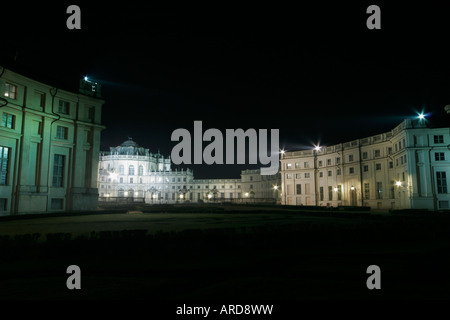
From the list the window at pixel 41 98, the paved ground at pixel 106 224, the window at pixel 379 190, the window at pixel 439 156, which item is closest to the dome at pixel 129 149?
the window at pixel 379 190

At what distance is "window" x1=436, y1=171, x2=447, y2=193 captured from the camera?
45050 millimetres

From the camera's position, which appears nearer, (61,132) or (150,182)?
(61,132)

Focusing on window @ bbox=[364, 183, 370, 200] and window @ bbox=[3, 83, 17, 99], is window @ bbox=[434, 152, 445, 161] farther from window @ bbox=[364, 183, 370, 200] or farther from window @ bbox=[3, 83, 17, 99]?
window @ bbox=[3, 83, 17, 99]

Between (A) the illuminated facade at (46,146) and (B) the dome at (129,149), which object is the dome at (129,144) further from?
(A) the illuminated facade at (46,146)

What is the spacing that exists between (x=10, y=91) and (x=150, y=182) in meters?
94.8

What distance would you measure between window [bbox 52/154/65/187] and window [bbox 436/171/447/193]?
A: 47.8 m

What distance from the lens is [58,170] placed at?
35469 millimetres

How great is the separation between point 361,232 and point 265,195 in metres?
92.0

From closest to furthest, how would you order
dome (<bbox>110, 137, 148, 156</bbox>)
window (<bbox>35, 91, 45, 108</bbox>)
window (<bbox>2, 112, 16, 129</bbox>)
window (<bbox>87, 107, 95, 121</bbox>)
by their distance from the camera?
window (<bbox>2, 112, 16, 129</bbox>)
window (<bbox>35, 91, 45, 108</bbox>)
window (<bbox>87, 107, 95, 121</bbox>)
dome (<bbox>110, 137, 148, 156</bbox>)

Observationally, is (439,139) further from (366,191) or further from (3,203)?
(3,203)

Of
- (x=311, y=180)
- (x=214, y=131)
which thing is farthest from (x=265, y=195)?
(x=214, y=131)

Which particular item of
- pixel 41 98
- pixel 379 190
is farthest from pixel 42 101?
pixel 379 190

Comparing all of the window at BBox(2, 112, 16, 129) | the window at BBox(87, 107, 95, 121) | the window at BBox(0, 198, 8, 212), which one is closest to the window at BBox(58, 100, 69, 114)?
the window at BBox(87, 107, 95, 121)
